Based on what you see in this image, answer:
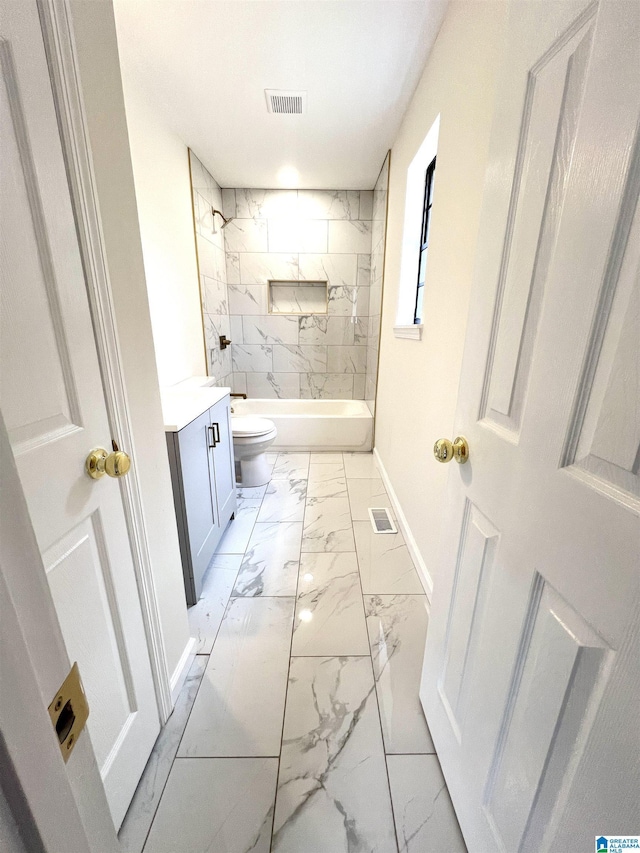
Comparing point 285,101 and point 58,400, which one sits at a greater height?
point 285,101

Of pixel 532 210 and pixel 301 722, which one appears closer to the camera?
pixel 532 210

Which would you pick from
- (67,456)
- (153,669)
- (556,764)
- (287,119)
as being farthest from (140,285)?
(287,119)

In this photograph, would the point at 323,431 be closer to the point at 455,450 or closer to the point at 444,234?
the point at 444,234

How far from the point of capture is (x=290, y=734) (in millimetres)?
1098

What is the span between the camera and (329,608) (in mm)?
1584

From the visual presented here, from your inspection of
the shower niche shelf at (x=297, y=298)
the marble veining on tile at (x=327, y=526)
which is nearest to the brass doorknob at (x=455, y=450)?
the marble veining on tile at (x=327, y=526)

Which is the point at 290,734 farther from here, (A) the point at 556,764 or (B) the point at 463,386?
(B) the point at 463,386

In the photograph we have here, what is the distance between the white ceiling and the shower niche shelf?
4.32ft

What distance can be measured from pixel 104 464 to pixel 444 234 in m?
1.59

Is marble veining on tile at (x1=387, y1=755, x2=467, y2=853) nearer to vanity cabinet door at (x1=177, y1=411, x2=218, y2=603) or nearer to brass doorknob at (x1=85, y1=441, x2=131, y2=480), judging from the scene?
vanity cabinet door at (x1=177, y1=411, x2=218, y2=603)

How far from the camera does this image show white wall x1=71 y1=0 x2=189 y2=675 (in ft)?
2.48

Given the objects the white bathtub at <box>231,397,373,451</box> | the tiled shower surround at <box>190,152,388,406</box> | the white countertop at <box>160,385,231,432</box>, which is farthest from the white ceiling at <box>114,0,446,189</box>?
the white bathtub at <box>231,397,373,451</box>

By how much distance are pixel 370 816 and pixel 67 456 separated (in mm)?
1228

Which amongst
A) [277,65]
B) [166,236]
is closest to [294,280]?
[166,236]
